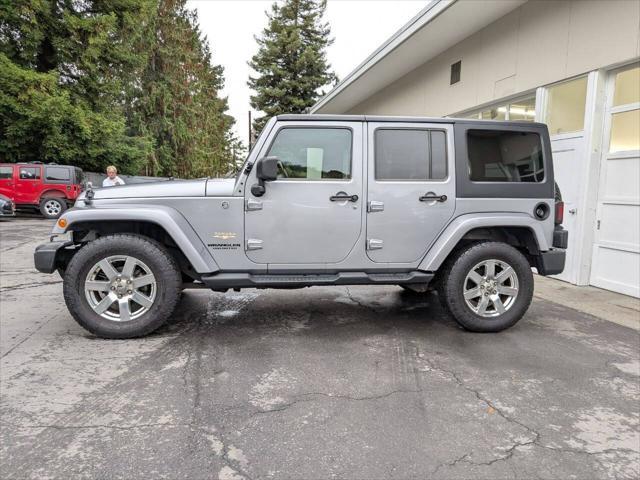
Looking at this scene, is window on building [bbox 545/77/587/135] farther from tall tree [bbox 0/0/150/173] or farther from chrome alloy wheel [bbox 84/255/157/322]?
tall tree [bbox 0/0/150/173]

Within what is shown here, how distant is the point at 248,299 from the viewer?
541 centimetres

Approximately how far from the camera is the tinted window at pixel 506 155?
417 cm

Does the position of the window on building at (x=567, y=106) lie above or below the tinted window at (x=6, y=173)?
above

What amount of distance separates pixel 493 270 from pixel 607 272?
3244mm

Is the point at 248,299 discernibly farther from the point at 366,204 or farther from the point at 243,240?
the point at 366,204

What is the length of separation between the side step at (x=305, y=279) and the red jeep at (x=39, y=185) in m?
14.6

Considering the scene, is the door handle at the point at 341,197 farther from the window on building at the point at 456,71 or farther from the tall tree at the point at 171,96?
the tall tree at the point at 171,96

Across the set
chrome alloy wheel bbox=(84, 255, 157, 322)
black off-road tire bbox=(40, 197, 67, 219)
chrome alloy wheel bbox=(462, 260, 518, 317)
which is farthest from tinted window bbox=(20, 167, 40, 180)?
chrome alloy wheel bbox=(462, 260, 518, 317)

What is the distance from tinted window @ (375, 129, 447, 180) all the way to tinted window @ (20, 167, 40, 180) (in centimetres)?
1568

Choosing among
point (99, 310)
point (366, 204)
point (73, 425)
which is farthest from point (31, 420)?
point (366, 204)

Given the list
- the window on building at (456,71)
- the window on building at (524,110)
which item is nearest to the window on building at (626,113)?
the window on building at (524,110)

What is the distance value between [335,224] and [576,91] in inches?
203

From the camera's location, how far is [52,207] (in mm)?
15688

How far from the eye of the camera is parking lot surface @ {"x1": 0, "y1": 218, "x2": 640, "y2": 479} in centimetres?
218
